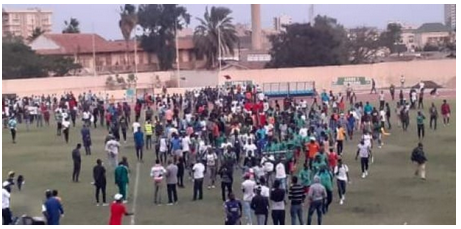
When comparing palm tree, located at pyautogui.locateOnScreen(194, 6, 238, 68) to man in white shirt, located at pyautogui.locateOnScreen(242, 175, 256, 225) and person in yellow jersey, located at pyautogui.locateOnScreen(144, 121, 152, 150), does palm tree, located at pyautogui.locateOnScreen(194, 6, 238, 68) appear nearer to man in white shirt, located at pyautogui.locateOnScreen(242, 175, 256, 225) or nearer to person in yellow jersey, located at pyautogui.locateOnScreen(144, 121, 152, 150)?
person in yellow jersey, located at pyautogui.locateOnScreen(144, 121, 152, 150)

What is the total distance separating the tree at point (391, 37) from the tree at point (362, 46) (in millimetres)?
858

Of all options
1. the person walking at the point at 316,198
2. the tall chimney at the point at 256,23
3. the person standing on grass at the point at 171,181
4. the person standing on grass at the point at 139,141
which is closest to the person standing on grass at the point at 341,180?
the person walking at the point at 316,198

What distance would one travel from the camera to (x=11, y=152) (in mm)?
25359

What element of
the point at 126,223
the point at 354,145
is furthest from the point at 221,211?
the point at 354,145

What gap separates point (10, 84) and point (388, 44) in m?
46.5

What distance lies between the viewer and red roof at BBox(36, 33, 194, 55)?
243 ft

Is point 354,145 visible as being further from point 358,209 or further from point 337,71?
point 337,71

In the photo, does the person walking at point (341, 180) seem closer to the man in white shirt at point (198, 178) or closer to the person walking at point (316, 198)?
the person walking at point (316, 198)

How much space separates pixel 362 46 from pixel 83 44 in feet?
82.8

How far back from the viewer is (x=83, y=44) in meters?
76.7

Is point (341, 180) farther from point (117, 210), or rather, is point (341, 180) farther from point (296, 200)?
point (117, 210)

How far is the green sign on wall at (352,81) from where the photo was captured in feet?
177

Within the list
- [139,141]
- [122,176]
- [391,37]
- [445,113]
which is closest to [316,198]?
[122,176]
